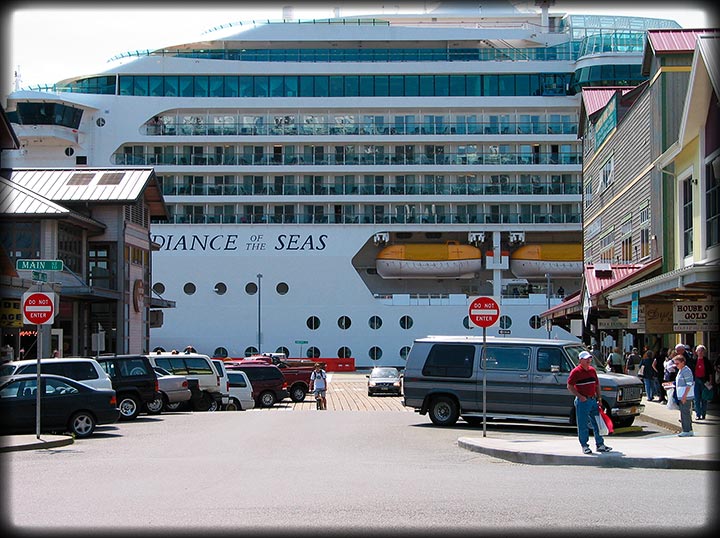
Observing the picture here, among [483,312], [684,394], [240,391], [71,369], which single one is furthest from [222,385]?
[684,394]

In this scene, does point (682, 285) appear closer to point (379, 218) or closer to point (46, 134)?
point (379, 218)

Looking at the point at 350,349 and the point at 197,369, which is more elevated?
the point at 197,369

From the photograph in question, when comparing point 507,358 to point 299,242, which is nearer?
point 507,358

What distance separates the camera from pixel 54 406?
19516mm

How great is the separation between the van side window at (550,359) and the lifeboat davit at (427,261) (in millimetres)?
35460

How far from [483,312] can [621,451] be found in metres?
4.85

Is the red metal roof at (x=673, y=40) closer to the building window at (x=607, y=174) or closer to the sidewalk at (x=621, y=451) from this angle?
the building window at (x=607, y=174)

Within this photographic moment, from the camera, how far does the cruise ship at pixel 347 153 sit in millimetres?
56344

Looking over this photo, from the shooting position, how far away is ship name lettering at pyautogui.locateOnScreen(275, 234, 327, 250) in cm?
5666

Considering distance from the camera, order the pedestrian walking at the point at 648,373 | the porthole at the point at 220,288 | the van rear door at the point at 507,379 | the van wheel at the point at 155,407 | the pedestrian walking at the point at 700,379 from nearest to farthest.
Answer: the pedestrian walking at the point at 700,379, the van rear door at the point at 507,379, the van wheel at the point at 155,407, the pedestrian walking at the point at 648,373, the porthole at the point at 220,288

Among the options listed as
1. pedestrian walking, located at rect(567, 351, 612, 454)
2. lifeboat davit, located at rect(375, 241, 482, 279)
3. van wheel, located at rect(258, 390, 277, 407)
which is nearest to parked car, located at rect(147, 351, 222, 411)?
van wheel, located at rect(258, 390, 277, 407)

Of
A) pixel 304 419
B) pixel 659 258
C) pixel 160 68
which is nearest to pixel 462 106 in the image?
pixel 160 68

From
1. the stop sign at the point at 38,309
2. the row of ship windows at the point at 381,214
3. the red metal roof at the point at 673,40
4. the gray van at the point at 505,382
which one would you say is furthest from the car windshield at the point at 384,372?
the stop sign at the point at 38,309

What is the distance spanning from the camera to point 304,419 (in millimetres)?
25234
